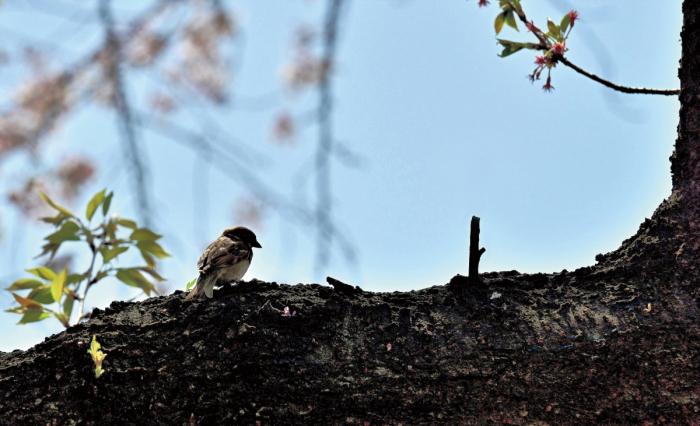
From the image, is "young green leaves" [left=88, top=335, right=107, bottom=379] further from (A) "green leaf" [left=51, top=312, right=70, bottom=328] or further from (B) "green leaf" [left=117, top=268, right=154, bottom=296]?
(B) "green leaf" [left=117, top=268, right=154, bottom=296]

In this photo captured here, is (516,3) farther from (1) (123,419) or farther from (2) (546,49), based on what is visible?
(1) (123,419)

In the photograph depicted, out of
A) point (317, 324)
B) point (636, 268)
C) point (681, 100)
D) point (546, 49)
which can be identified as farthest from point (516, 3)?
point (317, 324)

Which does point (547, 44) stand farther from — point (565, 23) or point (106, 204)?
point (106, 204)

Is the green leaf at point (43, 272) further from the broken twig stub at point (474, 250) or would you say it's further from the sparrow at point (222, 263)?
the broken twig stub at point (474, 250)

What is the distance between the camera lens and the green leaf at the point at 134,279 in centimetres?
228

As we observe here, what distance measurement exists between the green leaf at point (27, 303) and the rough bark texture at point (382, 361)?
0.74 metres

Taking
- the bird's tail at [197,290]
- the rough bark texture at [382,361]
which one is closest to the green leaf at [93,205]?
the bird's tail at [197,290]

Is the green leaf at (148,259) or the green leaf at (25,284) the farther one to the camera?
the green leaf at (148,259)

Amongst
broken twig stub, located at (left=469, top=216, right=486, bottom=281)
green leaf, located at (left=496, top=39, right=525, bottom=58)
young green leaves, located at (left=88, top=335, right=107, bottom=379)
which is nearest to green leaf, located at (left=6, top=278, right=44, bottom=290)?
young green leaves, located at (left=88, top=335, right=107, bottom=379)

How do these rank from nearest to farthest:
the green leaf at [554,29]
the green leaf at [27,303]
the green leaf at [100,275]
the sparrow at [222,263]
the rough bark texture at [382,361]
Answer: the rough bark texture at [382,361] → the sparrow at [222,263] → the green leaf at [554,29] → the green leaf at [27,303] → the green leaf at [100,275]

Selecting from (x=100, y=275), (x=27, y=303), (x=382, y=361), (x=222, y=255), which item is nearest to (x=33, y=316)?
(x=27, y=303)

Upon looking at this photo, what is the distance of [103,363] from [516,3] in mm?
1750

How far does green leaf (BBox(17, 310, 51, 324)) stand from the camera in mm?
Result: 1985

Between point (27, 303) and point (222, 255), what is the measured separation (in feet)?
2.66
